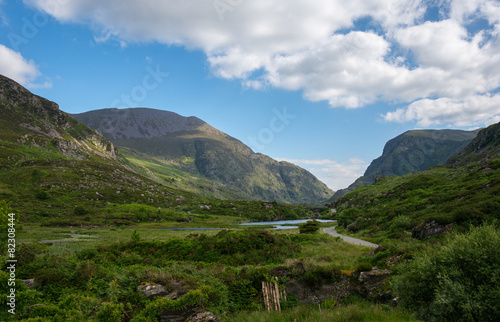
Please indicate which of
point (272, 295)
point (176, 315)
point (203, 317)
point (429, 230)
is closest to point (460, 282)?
point (272, 295)

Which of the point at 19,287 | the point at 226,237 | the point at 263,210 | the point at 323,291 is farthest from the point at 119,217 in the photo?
the point at 263,210

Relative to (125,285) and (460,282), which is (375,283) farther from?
(125,285)

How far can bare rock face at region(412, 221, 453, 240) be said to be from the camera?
111 ft

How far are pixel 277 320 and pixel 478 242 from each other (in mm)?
11878

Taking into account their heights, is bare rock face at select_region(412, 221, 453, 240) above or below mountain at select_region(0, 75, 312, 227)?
below

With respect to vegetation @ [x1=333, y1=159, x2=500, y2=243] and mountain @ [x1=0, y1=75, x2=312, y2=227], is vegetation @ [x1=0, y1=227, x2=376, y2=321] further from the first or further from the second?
mountain @ [x1=0, y1=75, x2=312, y2=227]

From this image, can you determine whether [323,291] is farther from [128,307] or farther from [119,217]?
[119,217]

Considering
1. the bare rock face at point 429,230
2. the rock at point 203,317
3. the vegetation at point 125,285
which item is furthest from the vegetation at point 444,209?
the rock at point 203,317

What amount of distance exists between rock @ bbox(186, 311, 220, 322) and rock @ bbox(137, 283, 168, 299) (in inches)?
120

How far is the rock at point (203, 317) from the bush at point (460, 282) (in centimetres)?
1177

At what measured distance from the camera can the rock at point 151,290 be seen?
1703 centimetres

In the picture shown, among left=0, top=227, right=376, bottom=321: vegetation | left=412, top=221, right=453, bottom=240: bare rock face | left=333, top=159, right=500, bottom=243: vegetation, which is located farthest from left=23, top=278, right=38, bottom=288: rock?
left=412, top=221, right=453, bottom=240: bare rock face

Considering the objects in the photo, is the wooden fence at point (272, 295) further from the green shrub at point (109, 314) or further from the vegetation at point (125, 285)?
the green shrub at point (109, 314)

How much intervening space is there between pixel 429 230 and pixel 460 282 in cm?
2926
